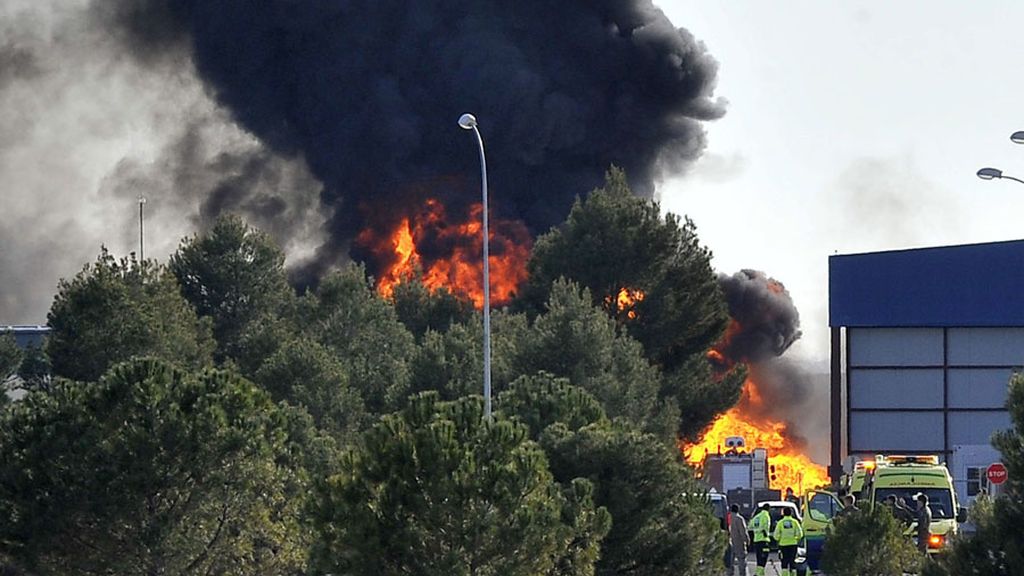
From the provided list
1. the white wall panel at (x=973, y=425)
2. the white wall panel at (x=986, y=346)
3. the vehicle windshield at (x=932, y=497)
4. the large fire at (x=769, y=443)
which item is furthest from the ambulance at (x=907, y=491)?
the large fire at (x=769, y=443)

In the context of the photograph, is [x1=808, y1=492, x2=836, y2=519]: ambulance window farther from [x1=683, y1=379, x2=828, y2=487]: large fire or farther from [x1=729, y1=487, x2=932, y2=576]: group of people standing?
[x1=683, y1=379, x2=828, y2=487]: large fire

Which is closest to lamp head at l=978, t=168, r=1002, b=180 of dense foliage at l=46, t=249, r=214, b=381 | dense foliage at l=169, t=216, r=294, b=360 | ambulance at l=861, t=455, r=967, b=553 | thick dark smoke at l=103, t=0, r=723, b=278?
ambulance at l=861, t=455, r=967, b=553

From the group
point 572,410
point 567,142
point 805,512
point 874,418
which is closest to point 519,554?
point 572,410

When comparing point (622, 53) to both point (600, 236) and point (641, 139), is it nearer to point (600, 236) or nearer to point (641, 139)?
point (641, 139)

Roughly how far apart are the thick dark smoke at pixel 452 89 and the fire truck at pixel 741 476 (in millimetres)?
33954

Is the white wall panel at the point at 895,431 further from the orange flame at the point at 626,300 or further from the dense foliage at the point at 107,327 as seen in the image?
the dense foliage at the point at 107,327

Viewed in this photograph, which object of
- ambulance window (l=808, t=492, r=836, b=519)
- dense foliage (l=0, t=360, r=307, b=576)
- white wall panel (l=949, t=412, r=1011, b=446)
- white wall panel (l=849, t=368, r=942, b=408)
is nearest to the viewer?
dense foliage (l=0, t=360, r=307, b=576)

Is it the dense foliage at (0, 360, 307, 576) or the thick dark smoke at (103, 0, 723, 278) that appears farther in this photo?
the thick dark smoke at (103, 0, 723, 278)

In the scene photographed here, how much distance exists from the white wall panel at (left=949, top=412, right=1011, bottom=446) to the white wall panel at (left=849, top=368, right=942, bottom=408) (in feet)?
2.12

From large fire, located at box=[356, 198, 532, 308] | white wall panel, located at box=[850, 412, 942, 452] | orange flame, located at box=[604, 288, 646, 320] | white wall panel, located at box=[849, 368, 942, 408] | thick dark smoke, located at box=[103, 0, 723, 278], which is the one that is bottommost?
white wall panel, located at box=[850, 412, 942, 452]

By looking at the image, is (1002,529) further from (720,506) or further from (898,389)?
(898,389)

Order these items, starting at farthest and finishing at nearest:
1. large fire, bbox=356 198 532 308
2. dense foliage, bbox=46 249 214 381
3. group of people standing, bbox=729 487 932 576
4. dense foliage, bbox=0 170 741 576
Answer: large fire, bbox=356 198 532 308 < dense foliage, bbox=46 249 214 381 < group of people standing, bbox=729 487 932 576 < dense foliage, bbox=0 170 741 576

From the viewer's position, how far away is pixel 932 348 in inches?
2159

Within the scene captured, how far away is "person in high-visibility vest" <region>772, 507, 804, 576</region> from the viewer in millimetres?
33438
